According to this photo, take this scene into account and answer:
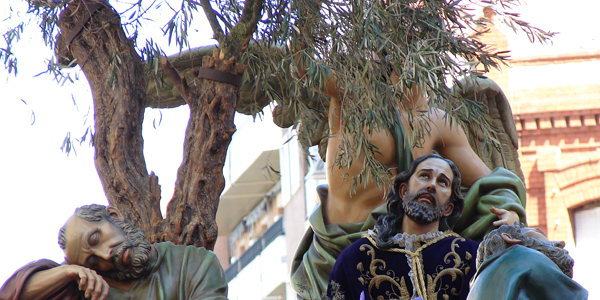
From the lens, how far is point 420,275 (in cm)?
527

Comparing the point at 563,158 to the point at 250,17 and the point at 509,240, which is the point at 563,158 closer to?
the point at 250,17

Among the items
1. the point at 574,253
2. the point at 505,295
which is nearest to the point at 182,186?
the point at 505,295

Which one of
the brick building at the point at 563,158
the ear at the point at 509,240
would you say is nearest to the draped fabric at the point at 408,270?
the ear at the point at 509,240

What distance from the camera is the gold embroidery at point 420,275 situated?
17.3ft

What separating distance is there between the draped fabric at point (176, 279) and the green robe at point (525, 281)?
1.57 metres

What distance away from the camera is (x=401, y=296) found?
5301 mm

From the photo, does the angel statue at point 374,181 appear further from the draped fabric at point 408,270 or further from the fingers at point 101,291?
the fingers at point 101,291

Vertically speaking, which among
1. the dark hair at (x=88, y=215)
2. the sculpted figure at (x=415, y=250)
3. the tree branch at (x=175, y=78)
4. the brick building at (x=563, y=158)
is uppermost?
the tree branch at (x=175, y=78)

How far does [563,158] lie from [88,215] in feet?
48.1

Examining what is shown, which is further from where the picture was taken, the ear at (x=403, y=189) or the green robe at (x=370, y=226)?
the green robe at (x=370, y=226)

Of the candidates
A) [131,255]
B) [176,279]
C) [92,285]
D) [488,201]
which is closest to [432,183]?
[488,201]

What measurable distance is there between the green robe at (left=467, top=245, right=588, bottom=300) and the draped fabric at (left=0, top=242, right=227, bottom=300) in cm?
157

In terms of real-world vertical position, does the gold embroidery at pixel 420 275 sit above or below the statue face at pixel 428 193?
below

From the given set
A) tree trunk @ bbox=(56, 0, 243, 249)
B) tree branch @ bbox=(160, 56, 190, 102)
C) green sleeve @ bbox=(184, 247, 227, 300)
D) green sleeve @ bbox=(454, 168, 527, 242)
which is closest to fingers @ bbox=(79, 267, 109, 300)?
green sleeve @ bbox=(184, 247, 227, 300)
